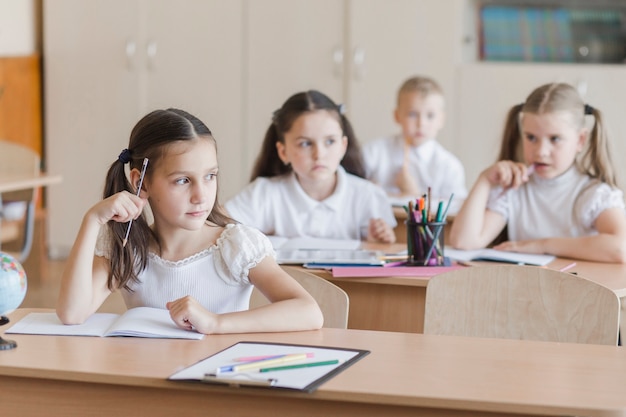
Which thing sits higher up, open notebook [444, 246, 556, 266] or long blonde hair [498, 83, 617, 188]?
long blonde hair [498, 83, 617, 188]

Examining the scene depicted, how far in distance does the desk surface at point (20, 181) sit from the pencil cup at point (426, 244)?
6.84 feet

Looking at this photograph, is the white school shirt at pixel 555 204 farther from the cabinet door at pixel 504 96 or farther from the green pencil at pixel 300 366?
the cabinet door at pixel 504 96

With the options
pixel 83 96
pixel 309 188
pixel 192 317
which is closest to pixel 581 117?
pixel 309 188

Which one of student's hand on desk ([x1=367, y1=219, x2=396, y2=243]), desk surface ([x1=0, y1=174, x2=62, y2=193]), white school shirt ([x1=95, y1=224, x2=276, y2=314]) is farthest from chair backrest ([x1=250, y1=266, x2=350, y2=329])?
desk surface ([x1=0, y1=174, x2=62, y2=193])

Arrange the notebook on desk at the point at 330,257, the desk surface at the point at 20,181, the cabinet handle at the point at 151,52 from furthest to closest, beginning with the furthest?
the cabinet handle at the point at 151,52, the desk surface at the point at 20,181, the notebook on desk at the point at 330,257

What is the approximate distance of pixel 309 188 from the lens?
3357mm

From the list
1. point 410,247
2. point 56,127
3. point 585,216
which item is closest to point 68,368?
point 410,247

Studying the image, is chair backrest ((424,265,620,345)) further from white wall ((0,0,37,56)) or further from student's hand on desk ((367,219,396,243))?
white wall ((0,0,37,56))

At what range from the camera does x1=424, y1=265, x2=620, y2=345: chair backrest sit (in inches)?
85.5

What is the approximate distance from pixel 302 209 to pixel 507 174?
65 centimetres

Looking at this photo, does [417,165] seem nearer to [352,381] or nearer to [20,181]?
[20,181]

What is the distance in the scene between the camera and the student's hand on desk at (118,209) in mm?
1924

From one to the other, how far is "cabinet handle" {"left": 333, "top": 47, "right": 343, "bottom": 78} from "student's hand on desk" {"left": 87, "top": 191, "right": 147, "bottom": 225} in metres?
3.64

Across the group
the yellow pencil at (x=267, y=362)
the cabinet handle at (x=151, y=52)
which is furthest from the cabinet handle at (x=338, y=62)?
the yellow pencil at (x=267, y=362)
